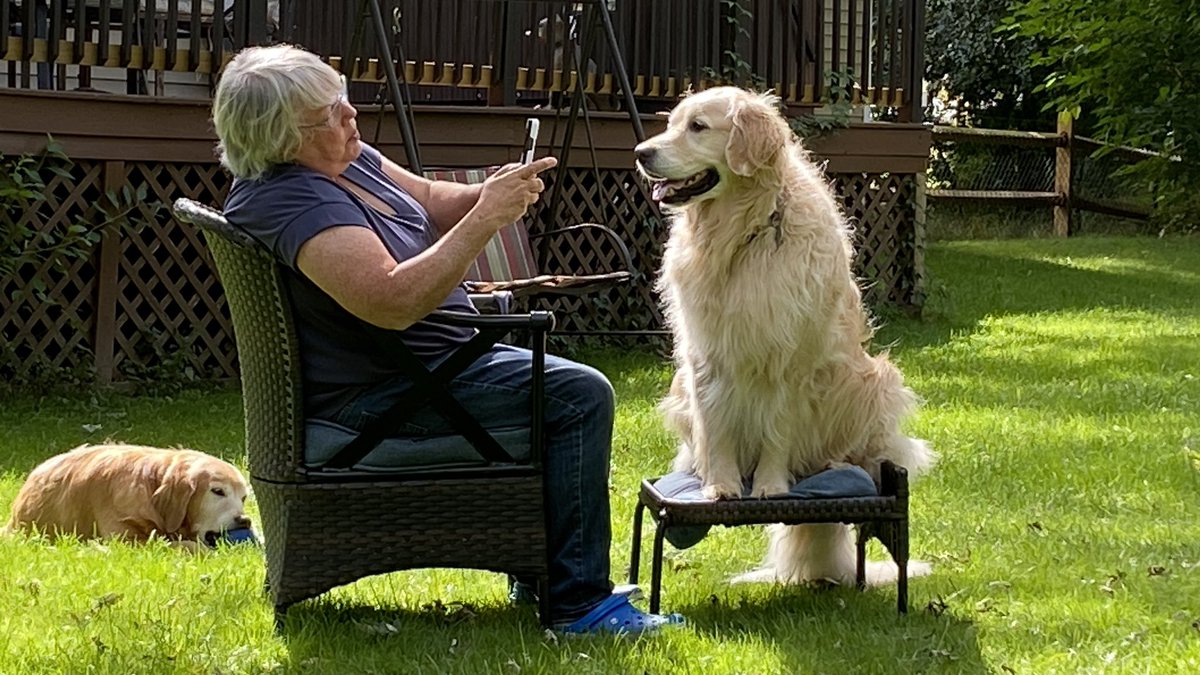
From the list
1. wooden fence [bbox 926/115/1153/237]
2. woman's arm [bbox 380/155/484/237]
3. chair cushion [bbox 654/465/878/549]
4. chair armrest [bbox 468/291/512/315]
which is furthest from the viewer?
wooden fence [bbox 926/115/1153/237]

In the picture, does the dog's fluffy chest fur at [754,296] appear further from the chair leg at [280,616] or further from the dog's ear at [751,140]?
the chair leg at [280,616]

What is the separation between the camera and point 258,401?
151 inches

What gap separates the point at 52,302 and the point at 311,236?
4.53 meters

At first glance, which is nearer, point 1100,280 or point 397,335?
point 397,335

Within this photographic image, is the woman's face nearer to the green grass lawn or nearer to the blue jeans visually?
the blue jeans

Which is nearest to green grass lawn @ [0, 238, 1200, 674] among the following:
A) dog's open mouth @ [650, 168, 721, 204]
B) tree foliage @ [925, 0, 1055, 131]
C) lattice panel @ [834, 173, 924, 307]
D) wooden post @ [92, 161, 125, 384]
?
wooden post @ [92, 161, 125, 384]

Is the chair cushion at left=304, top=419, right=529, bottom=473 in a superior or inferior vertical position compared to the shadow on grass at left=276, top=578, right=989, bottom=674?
superior

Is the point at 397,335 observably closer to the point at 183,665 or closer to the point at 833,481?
the point at 183,665

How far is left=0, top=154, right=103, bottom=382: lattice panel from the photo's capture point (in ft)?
24.8

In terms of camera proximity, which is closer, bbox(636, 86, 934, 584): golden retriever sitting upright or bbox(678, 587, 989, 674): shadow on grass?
bbox(678, 587, 989, 674): shadow on grass

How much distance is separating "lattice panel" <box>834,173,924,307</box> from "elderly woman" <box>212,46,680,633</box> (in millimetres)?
7179

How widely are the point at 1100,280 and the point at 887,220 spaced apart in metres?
3.75

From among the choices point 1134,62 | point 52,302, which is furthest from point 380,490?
point 1134,62

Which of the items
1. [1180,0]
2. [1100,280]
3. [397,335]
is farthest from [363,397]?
[1180,0]
